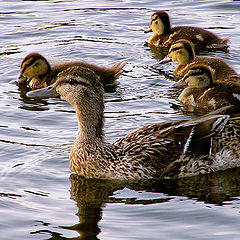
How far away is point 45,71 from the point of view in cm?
845

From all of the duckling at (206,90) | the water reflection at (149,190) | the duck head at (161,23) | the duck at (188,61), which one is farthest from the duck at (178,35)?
the water reflection at (149,190)

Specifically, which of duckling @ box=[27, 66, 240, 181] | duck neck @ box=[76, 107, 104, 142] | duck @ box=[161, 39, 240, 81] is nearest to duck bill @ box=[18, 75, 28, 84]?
duck @ box=[161, 39, 240, 81]

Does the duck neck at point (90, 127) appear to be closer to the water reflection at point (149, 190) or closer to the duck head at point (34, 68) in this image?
the water reflection at point (149, 190)

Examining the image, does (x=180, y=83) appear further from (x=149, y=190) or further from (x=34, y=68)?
(x=149, y=190)

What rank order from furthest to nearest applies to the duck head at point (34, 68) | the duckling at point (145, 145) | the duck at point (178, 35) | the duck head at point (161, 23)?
the duck head at point (161, 23) → the duck at point (178, 35) → the duck head at point (34, 68) → the duckling at point (145, 145)

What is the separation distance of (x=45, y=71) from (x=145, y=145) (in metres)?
3.41

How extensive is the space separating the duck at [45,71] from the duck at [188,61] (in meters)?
0.91

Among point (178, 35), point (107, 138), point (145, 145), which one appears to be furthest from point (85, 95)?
point (178, 35)

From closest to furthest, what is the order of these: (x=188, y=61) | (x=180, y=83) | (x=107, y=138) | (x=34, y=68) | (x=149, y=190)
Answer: (x=149, y=190) < (x=107, y=138) < (x=180, y=83) < (x=34, y=68) < (x=188, y=61)

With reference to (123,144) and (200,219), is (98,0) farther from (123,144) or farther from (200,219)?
(200,219)

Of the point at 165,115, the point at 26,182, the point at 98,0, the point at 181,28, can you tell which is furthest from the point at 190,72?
the point at 98,0

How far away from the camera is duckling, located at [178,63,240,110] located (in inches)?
284

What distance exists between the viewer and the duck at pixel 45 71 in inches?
319

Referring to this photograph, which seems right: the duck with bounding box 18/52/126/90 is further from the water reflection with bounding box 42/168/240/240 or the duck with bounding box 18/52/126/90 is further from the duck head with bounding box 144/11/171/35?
the water reflection with bounding box 42/168/240/240
